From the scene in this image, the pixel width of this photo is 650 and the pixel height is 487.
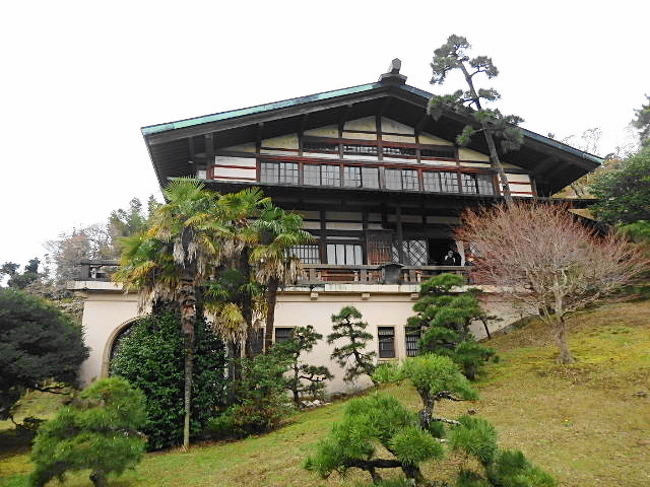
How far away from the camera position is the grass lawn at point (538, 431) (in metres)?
7.53

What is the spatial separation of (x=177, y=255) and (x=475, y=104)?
48.2ft

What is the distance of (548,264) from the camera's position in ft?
43.0

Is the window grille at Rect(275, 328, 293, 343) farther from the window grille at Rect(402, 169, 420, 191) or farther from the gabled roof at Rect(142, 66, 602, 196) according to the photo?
the window grille at Rect(402, 169, 420, 191)

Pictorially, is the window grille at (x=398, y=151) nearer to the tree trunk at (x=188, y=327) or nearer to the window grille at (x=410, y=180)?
the window grille at (x=410, y=180)

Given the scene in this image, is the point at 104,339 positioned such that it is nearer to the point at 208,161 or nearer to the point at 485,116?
the point at 208,161

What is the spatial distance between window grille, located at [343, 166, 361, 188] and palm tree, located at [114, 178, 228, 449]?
880cm

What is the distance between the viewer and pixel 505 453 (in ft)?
18.3

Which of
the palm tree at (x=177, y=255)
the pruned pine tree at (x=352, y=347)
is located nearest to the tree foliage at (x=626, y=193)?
the pruned pine tree at (x=352, y=347)

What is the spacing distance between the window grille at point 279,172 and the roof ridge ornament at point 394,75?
5.24 m

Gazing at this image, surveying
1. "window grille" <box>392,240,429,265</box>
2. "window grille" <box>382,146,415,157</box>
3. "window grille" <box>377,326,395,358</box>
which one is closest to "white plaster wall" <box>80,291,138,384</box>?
"window grille" <box>377,326,395,358</box>

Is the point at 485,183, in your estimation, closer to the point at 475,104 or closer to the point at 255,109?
the point at 475,104

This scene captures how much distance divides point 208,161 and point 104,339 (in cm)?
779

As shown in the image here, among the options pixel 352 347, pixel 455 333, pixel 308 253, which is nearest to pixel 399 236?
pixel 308 253

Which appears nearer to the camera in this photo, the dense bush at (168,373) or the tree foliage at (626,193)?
the dense bush at (168,373)
